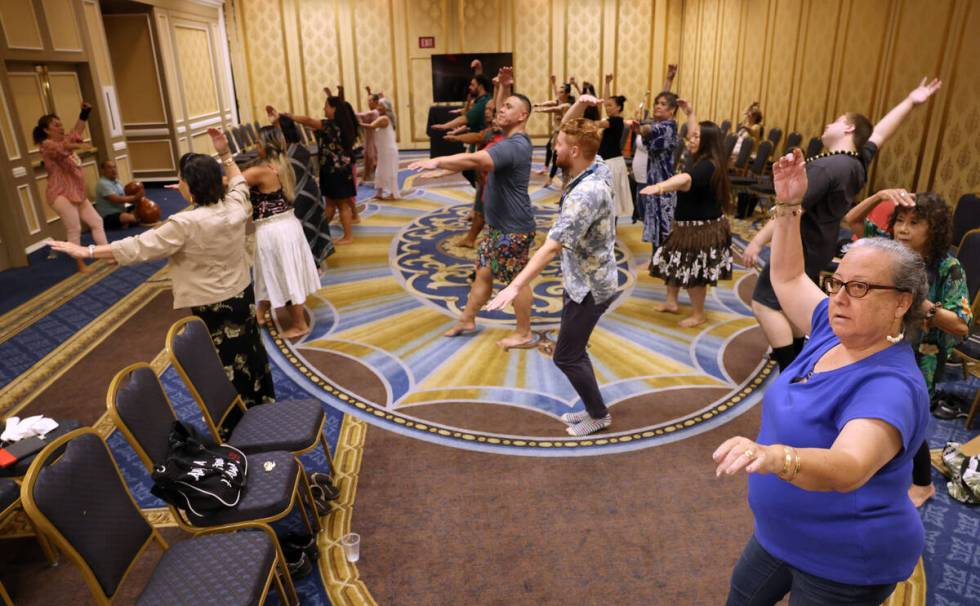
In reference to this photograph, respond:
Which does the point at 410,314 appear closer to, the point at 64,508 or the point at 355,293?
the point at 355,293

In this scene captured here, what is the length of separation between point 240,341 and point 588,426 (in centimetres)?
195

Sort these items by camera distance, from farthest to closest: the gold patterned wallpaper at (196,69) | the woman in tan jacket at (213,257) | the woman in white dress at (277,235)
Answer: the gold patterned wallpaper at (196,69)
the woman in white dress at (277,235)
the woman in tan jacket at (213,257)

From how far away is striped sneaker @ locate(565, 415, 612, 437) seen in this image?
140 inches

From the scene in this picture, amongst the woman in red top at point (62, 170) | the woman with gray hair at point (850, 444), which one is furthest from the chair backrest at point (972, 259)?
the woman in red top at point (62, 170)

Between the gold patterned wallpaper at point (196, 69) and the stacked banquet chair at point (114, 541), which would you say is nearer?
the stacked banquet chair at point (114, 541)

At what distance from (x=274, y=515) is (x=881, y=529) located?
194cm

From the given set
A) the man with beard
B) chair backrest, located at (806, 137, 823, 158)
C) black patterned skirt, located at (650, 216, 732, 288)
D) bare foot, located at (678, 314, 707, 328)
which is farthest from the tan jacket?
Answer: chair backrest, located at (806, 137, 823, 158)

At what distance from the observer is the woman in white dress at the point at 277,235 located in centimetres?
434

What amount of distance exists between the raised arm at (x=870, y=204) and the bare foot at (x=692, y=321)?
5.05ft

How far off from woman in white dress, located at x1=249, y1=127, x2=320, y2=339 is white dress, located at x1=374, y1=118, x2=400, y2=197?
472cm

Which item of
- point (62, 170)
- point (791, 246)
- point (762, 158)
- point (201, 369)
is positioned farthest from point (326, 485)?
point (762, 158)

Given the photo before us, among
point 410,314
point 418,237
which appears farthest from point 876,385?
point 418,237

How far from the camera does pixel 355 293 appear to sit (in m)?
5.82

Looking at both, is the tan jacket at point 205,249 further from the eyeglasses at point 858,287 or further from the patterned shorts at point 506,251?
the eyeglasses at point 858,287
